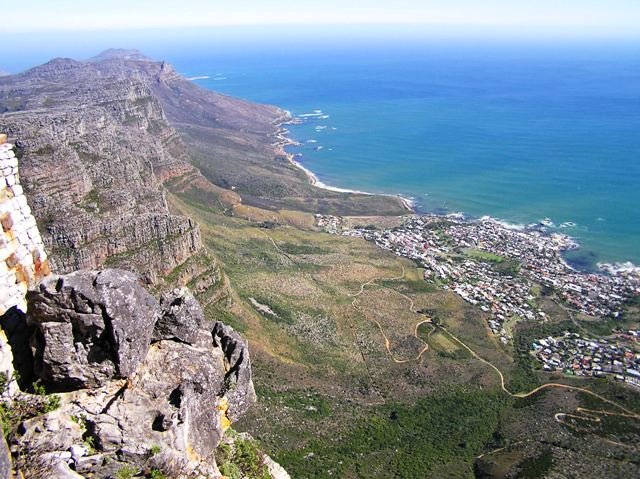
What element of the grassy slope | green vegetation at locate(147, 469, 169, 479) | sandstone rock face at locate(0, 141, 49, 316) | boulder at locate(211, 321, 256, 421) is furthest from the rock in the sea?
the grassy slope

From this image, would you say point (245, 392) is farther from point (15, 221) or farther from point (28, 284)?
point (15, 221)

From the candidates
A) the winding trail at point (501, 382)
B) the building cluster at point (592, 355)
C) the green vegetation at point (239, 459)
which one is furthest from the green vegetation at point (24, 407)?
the building cluster at point (592, 355)

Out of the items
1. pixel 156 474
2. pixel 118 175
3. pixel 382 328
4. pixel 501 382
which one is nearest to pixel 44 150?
pixel 118 175

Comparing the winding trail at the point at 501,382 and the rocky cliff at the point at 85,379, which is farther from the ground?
the rocky cliff at the point at 85,379

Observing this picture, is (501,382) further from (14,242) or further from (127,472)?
(14,242)

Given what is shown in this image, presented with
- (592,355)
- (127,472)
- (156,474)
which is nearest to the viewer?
(127,472)

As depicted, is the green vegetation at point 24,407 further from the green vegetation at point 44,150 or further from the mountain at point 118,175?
the green vegetation at point 44,150

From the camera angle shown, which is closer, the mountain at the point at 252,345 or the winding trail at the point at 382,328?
the mountain at the point at 252,345

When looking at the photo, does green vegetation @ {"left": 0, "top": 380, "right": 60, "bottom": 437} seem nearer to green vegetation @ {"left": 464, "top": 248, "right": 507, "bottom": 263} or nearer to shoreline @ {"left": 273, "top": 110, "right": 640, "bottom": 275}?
green vegetation @ {"left": 464, "top": 248, "right": 507, "bottom": 263}
